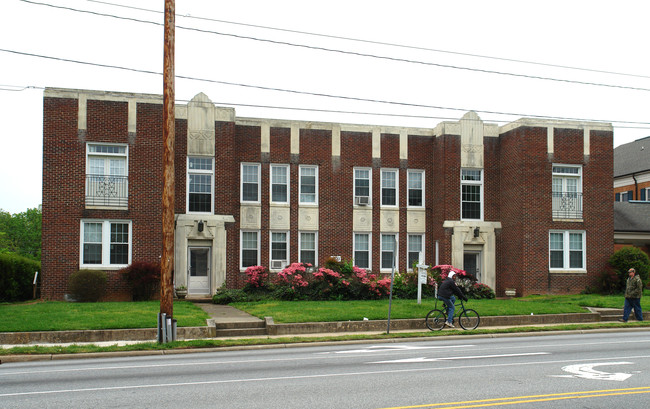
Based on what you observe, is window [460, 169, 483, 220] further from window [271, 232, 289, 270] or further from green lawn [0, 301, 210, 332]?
green lawn [0, 301, 210, 332]

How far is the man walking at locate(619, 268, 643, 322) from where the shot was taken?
66.9 ft

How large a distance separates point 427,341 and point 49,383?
968 cm

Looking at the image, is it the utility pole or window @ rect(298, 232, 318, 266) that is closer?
the utility pole

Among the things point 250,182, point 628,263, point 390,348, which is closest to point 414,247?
point 250,182

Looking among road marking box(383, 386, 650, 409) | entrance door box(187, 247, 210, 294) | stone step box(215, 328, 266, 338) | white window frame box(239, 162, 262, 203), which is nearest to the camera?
road marking box(383, 386, 650, 409)

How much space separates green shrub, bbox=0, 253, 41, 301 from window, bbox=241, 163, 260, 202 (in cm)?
947

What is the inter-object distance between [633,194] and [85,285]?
41726mm

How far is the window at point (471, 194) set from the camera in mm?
29438

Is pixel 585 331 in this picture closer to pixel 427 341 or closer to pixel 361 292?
pixel 427 341

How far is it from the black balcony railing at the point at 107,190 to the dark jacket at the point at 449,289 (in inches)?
513

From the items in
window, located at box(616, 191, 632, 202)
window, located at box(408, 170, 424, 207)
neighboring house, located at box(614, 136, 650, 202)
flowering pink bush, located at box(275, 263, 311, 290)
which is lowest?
flowering pink bush, located at box(275, 263, 311, 290)

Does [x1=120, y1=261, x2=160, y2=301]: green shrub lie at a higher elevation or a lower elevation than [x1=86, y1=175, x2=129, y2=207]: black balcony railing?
lower

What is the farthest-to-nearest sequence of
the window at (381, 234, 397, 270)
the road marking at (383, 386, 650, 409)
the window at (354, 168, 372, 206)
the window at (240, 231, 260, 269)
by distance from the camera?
1. the window at (381, 234, 397, 270)
2. the window at (354, 168, 372, 206)
3. the window at (240, 231, 260, 269)
4. the road marking at (383, 386, 650, 409)

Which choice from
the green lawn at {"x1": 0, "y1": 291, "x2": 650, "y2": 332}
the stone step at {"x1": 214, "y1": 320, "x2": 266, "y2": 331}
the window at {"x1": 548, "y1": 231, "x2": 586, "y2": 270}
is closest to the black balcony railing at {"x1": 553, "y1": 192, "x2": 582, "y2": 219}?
the window at {"x1": 548, "y1": 231, "x2": 586, "y2": 270}
